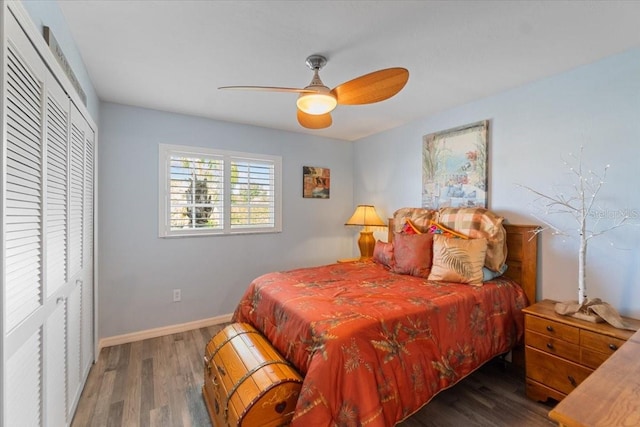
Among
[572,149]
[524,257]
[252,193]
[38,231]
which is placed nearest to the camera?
[38,231]

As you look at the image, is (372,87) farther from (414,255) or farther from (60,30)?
(60,30)

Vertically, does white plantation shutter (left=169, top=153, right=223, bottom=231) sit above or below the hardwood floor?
above

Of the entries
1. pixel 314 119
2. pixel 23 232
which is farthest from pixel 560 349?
pixel 23 232

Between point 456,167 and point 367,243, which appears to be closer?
point 456,167

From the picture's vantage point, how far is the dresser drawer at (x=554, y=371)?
1.82 meters

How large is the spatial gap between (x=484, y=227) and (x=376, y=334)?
1.58 metres

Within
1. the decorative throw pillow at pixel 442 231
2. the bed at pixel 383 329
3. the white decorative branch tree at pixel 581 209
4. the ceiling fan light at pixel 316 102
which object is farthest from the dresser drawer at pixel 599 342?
the ceiling fan light at pixel 316 102

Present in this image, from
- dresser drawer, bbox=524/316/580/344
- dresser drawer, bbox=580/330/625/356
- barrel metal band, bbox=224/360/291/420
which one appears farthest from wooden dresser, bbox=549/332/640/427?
barrel metal band, bbox=224/360/291/420

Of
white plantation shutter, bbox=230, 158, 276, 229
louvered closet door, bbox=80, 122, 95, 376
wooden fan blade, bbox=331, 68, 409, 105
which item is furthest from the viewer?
white plantation shutter, bbox=230, 158, 276, 229

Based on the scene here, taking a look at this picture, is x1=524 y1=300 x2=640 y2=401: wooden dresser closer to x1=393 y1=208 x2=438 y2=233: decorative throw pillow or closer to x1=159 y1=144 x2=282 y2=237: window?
A: x1=393 y1=208 x2=438 y2=233: decorative throw pillow

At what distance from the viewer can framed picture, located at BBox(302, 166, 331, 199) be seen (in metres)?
4.01

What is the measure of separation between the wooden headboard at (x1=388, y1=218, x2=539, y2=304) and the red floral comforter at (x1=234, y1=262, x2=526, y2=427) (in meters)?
0.09

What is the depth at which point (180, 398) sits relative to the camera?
6.80 feet

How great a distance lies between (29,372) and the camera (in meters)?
1.14
